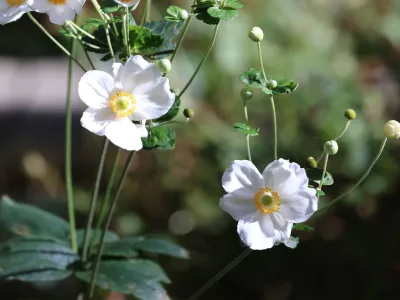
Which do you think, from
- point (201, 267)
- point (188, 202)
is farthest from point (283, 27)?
point (201, 267)

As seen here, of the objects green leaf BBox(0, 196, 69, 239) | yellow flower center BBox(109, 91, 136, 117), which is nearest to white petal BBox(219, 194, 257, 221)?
yellow flower center BBox(109, 91, 136, 117)

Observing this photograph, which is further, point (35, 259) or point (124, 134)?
point (35, 259)

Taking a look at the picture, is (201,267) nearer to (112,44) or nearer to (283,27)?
(283,27)

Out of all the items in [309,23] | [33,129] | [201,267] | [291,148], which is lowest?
[33,129]

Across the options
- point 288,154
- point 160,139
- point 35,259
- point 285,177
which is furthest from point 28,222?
point 288,154

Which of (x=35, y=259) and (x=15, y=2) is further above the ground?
(x=15, y=2)

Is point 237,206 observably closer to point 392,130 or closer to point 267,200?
point 267,200

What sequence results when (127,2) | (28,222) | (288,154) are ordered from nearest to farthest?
(127,2) → (28,222) → (288,154)
